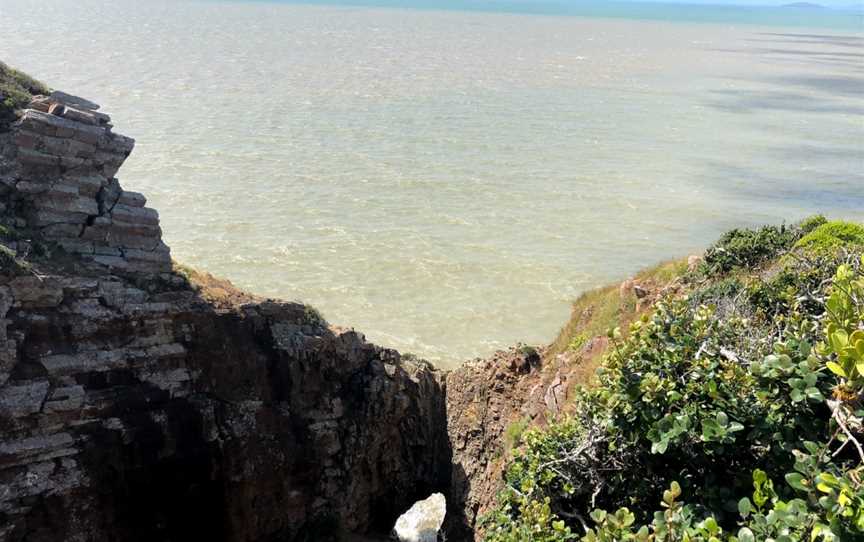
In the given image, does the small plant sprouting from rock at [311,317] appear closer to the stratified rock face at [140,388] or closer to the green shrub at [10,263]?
the stratified rock face at [140,388]

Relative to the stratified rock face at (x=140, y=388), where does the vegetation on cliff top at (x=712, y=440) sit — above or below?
above

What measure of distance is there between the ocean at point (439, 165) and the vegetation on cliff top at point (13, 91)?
50.1 feet

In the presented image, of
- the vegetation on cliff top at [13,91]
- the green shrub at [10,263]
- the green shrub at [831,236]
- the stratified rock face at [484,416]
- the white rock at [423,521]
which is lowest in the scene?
the white rock at [423,521]

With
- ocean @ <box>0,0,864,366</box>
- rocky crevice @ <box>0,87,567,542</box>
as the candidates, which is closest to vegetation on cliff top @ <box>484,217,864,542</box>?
rocky crevice @ <box>0,87,567,542</box>

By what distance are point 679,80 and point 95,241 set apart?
9059 centimetres

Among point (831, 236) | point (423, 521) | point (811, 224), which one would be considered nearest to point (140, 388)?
point (423, 521)

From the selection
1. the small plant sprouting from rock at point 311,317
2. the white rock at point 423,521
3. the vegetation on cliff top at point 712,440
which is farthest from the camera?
the white rock at point 423,521

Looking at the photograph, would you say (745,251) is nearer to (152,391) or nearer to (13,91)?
(152,391)

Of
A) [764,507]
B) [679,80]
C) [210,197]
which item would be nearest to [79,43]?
[210,197]

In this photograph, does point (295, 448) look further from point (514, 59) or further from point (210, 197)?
point (514, 59)

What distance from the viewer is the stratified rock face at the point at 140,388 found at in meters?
12.6

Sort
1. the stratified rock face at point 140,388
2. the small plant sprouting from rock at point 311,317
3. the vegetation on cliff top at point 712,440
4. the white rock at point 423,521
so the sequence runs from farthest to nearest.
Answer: the white rock at point 423,521 → the small plant sprouting from rock at point 311,317 → the stratified rock face at point 140,388 → the vegetation on cliff top at point 712,440

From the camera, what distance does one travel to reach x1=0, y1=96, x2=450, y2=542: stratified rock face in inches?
497

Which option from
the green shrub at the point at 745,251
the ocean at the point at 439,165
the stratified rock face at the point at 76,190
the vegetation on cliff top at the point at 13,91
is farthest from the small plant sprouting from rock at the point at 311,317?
the ocean at the point at 439,165
